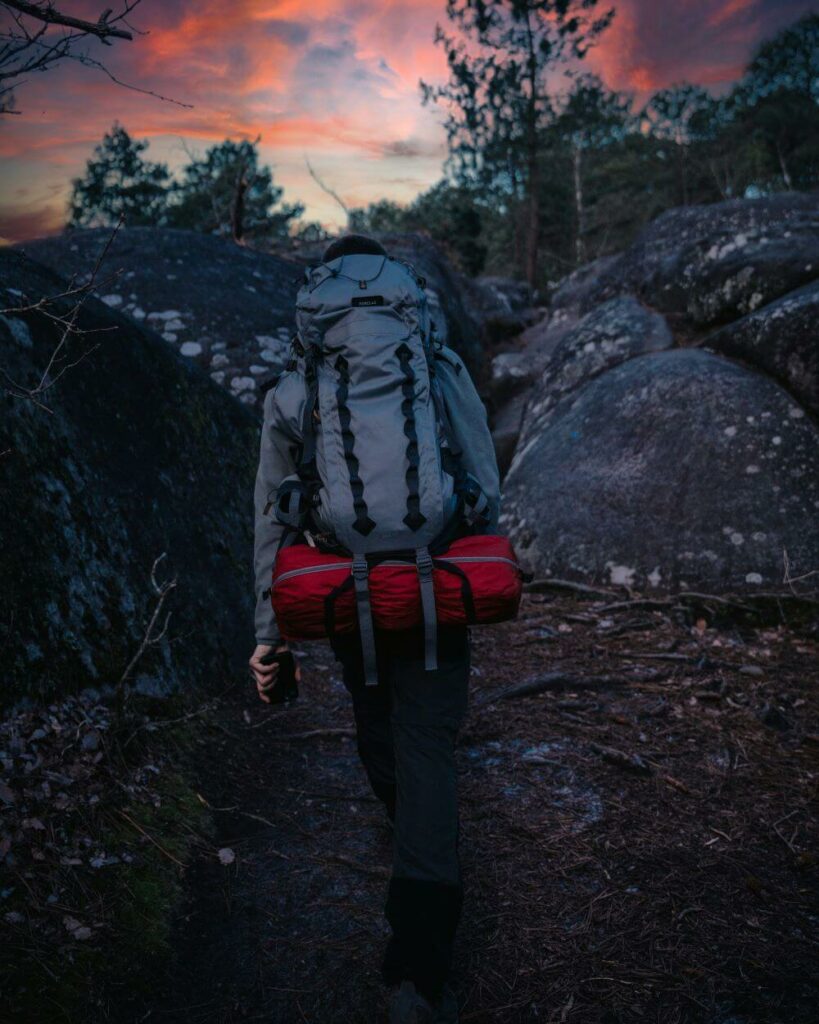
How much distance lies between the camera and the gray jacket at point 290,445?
248 centimetres

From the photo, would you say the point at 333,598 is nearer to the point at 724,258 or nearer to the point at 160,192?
the point at 724,258

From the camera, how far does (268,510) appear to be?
2582 millimetres

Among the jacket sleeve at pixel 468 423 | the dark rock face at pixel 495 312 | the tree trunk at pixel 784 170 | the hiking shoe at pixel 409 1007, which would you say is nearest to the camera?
the hiking shoe at pixel 409 1007

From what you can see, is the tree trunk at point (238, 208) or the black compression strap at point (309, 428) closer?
the black compression strap at point (309, 428)

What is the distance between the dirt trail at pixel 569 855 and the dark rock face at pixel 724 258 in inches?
155

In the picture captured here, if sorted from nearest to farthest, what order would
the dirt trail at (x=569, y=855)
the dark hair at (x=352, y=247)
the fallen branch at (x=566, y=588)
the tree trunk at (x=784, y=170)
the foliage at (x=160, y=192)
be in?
the dirt trail at (x=569, y=855) → the dark hair at (x=352, y=247) → the fallen branch at (x=566, y=588) → the foliage at (x=160, y=192) → the tree trunk at (x=784, y=170)

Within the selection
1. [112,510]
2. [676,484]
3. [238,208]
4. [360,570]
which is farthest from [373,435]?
[238,208]

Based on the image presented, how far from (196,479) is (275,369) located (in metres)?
3.62

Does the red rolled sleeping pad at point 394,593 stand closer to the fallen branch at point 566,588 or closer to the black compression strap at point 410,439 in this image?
the black compression strap at point 410,439

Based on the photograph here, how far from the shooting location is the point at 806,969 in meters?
2.27

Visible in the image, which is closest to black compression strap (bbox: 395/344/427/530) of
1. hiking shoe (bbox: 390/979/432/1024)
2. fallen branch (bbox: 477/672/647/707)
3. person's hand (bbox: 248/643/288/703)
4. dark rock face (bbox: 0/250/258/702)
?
person's hand (bbox: 248/643/288/703)

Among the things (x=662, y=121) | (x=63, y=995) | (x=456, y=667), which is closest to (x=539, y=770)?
(x=456, y=667)

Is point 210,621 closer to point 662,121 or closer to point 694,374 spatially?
point 694,374

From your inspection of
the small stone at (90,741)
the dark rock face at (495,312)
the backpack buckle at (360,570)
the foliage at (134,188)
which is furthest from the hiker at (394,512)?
the foliage at (134,188)
